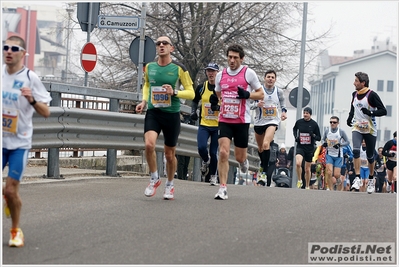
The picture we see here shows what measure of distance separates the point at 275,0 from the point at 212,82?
1519 centimetres

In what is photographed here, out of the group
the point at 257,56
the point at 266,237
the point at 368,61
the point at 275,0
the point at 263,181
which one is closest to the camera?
the point at 266,237

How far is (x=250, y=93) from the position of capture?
1191 cm

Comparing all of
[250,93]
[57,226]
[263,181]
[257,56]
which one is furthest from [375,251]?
[257,56]

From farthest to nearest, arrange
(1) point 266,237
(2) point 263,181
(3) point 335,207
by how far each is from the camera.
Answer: (2) point 263,181, (3) point 335,207, (1) point 266,237

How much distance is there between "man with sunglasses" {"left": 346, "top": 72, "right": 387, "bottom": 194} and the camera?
14703 mm

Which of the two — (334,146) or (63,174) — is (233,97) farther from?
(334,146)

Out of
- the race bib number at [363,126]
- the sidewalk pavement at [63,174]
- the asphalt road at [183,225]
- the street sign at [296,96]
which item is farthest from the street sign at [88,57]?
the street sign at [296,96]

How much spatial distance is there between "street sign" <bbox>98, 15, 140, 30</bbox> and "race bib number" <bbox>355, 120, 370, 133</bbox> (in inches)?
214

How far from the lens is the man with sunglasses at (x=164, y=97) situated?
37.3 feet

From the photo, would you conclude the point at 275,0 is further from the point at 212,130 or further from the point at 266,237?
the point at 266,237

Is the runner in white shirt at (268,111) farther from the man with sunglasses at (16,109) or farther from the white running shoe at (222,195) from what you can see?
the man with sunglasses at (16,109)

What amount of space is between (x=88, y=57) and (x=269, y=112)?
5.56 m

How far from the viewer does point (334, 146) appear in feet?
67.4

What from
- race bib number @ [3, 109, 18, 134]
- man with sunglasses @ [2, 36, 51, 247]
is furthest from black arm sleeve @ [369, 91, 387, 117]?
race bib number @ [3, 109, 18, 134]
